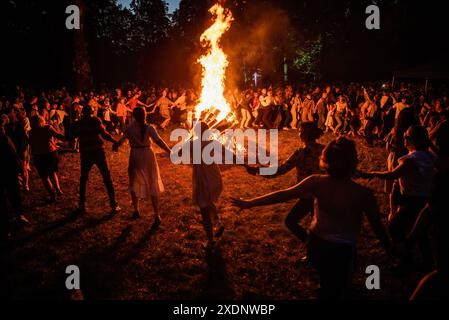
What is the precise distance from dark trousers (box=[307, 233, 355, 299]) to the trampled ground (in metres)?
1.47

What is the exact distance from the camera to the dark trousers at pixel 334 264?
348 centimetres

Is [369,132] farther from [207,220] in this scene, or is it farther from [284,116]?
[207,220]

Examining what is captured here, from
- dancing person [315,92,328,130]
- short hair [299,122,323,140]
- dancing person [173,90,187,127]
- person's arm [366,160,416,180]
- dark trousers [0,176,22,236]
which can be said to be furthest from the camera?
dancing person [173,90,187,127]

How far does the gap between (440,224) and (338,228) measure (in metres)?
0.96

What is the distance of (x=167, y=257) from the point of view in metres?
6.08

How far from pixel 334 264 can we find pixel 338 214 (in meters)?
0.52

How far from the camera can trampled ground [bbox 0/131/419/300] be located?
5.11 metres

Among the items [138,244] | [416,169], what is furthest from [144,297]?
[416,169]

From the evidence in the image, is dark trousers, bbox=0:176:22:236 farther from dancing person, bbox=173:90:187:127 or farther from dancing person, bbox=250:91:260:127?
dancing person, bbox=250:91:260:127

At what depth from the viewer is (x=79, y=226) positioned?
7297 millimetres

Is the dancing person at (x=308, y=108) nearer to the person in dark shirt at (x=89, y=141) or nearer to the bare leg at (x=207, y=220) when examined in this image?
the person in dark shirt at (x=89, y=141)

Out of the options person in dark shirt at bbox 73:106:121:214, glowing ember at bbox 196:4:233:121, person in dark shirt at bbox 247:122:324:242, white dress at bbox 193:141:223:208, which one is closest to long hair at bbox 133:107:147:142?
person in dark shirt at bbox 73:106:121:214

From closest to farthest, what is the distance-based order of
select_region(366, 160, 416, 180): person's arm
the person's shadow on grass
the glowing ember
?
select_region(366, 160, 416, 180): person's arm < the person's shadow on grass < the glowing ember

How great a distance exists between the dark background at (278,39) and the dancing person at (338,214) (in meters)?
29.2
